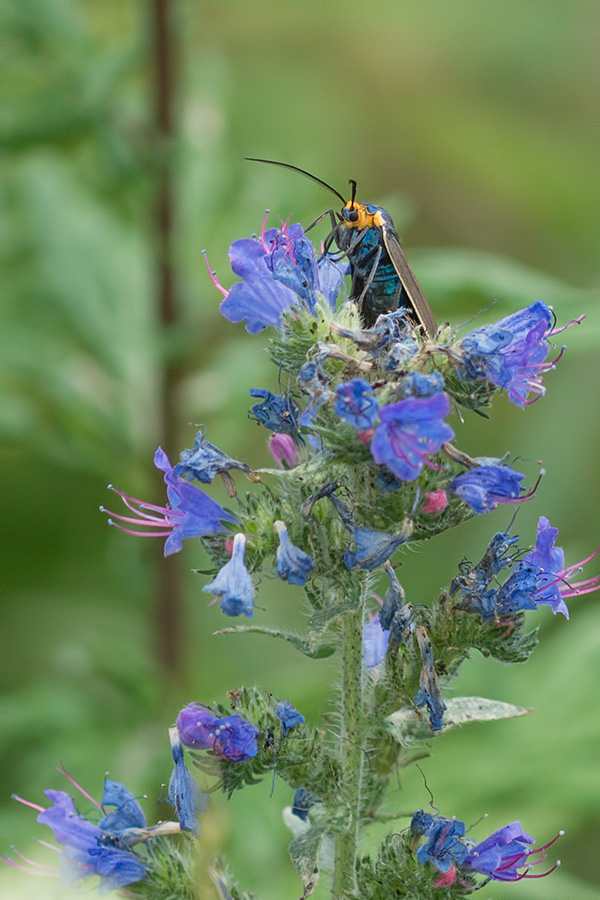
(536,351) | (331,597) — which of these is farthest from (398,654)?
(536,351)

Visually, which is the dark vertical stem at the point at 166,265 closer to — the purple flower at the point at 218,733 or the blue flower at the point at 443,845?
the purple flower at the point at 218,733

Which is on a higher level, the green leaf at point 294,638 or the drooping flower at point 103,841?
the green leaf at point 294,638

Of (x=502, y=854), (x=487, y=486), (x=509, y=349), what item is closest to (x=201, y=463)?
(x=487, y=486)

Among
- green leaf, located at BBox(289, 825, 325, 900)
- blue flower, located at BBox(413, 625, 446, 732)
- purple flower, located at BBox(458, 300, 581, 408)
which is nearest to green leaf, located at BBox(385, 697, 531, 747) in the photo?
blue flower, located at BBox(413, 625, 446, 732)

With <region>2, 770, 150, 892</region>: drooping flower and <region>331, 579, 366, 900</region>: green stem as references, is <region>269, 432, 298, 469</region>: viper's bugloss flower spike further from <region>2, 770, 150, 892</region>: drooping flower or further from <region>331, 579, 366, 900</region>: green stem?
<region>2, 770, 150, 892</region>: drooping flower

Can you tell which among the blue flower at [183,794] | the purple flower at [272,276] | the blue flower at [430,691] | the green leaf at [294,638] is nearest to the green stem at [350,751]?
the green leaf at [294,638]

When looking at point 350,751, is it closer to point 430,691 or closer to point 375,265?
point 430,691
